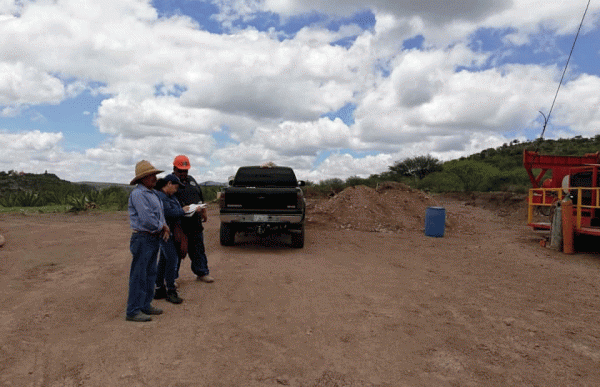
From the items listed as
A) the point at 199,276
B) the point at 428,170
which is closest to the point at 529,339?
the point at 199,276

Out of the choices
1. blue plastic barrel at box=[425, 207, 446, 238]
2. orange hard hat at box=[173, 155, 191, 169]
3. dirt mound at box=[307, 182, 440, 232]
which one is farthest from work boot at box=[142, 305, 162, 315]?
dirt mound at box=[307, 182, 440, 232]

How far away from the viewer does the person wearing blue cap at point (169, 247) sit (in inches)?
201

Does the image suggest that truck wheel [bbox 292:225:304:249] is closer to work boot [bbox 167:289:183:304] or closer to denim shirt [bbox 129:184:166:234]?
work boot [bbox 167:289:183:304]

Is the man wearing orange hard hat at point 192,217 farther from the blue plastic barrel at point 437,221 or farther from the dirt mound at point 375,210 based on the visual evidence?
the dirt mound at point 375,210

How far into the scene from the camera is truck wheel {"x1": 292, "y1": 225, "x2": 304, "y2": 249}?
9.88 metres

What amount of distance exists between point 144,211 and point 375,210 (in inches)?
506

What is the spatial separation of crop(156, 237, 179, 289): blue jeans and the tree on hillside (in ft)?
144

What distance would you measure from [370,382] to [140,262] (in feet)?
8.83

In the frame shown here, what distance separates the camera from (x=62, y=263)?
779cm

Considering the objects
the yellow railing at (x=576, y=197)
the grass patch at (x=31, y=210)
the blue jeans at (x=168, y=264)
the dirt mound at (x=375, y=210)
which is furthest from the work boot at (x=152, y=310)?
the grass patch at (x=31, y=210)

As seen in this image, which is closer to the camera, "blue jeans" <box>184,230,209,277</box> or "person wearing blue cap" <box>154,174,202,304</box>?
"person wearing blue cap" <box>154,174,202,304</box>

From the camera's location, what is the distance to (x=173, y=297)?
17.2ft

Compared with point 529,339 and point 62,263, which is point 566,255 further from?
point 62,263

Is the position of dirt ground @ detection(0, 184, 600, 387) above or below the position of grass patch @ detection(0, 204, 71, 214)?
below
